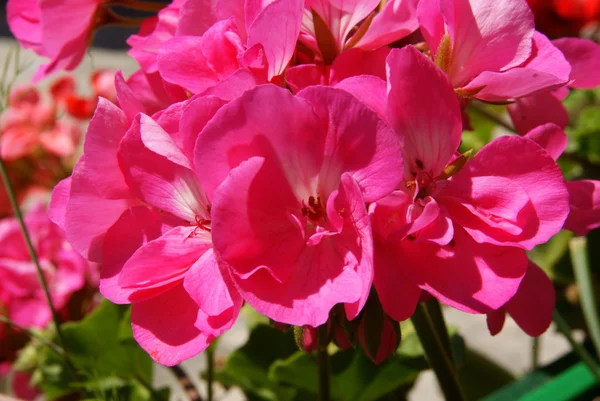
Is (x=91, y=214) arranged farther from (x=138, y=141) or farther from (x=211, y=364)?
(x=211, y=364)

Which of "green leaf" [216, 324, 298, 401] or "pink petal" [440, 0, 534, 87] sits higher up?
"pink petal" [440, 0, 534, 87]

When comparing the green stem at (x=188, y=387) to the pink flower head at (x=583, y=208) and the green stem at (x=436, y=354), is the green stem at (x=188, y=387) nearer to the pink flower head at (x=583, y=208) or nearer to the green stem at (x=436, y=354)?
the green stem at (x=436, y=354)

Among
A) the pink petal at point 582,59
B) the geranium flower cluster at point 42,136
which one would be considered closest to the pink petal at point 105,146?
the pink petal at point 582,59

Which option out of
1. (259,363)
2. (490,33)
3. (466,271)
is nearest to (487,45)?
(490,33)

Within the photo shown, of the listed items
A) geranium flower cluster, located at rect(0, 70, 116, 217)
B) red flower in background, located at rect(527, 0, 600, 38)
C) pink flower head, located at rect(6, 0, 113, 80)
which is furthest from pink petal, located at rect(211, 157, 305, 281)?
red flower in background, located at rect(527, 0, 600, 38)

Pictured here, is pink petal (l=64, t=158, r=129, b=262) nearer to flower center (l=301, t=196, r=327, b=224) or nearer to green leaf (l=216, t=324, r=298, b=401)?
flower center (l=301, t=196, r=327, b=224)

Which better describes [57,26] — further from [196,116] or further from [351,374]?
[351,374]
